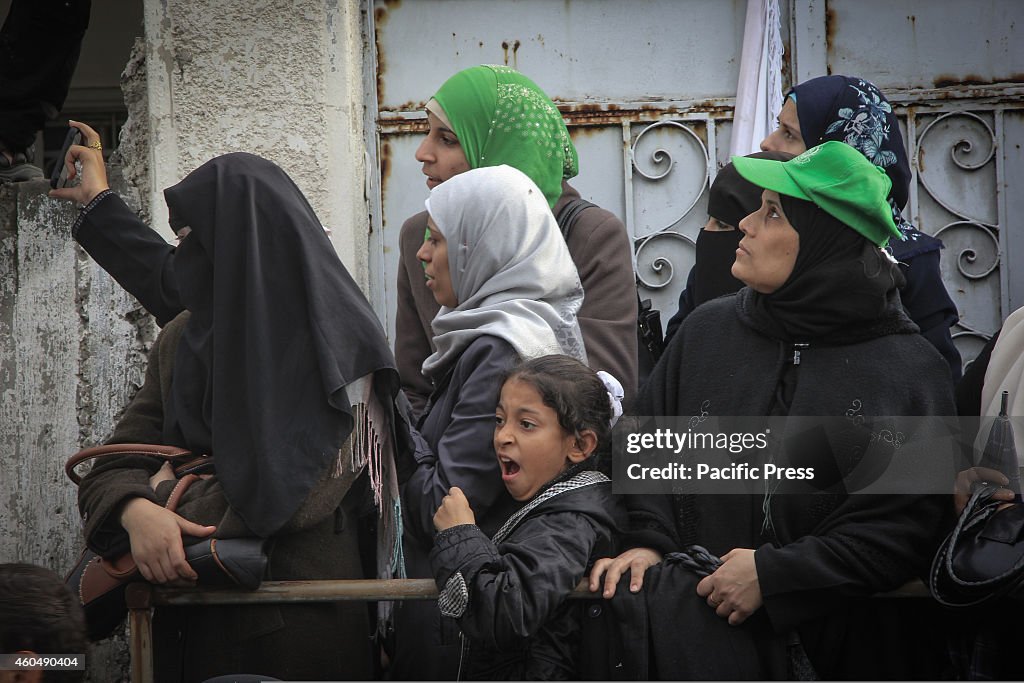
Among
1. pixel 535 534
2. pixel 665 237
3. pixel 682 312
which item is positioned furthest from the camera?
pixel 665 237

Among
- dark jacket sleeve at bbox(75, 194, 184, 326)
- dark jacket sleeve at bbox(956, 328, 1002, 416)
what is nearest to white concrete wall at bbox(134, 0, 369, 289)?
dark jacket sleeve at bbox(75, 194, 184, 326)

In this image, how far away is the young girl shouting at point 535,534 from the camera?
2484 millimetres

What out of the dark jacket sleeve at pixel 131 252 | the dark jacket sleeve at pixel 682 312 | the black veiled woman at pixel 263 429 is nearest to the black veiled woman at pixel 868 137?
the dark jacket sleeve at pixel 682 312

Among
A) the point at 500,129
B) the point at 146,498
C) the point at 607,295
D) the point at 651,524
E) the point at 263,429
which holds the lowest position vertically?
the point at 651,524

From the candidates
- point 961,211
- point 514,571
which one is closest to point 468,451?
point 514,571

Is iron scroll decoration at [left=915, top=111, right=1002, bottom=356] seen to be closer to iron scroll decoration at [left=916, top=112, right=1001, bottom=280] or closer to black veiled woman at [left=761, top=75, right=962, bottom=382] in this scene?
iron scroll decoration at [left=916, top=112, right=1001, bottom=280]

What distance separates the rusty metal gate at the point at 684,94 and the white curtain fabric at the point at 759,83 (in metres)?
0.12

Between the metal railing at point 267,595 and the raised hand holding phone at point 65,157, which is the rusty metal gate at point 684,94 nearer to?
the raised hand holding phone at point 65,157

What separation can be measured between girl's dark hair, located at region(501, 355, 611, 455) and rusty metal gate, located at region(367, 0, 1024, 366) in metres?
1.87

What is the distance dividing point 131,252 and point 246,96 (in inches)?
36.9

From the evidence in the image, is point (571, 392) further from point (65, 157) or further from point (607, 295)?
point (65, 157)

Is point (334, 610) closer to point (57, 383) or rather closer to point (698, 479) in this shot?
point (698, 479)

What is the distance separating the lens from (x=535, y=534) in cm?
262

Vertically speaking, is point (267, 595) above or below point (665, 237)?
below
